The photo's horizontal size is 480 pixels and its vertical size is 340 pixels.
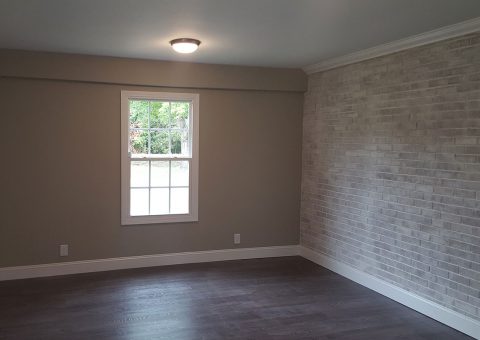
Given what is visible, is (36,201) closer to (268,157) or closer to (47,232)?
(47,232)

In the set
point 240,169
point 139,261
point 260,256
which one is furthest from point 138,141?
point 260,256

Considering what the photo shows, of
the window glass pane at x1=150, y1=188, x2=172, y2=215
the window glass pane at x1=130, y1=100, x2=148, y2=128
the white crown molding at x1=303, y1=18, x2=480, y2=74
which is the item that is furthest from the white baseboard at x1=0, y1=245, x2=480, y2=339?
the white crown molding at x1=303, y1=18, x2=480, y2=74

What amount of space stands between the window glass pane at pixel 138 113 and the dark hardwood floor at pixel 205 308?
1656mm

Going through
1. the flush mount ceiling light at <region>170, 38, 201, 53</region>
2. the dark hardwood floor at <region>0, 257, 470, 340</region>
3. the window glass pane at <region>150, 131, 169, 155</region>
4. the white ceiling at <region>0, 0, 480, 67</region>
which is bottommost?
the dark hardwood floor at <region>0, 257, 470, 340</region>

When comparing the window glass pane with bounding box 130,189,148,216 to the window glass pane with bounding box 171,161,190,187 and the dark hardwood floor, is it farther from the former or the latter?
the dark hardwood floor

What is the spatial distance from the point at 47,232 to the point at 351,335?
3.27m

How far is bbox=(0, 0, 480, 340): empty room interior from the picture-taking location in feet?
11.5

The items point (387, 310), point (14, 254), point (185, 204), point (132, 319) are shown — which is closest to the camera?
point (132, 319)

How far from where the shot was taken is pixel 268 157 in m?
5.71

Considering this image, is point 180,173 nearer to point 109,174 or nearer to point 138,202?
point 138,202

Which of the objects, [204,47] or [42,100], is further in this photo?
[42,100]

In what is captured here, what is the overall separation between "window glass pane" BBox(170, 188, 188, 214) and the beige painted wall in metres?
0.18

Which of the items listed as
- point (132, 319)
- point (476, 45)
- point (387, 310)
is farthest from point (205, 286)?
point (476, 45)

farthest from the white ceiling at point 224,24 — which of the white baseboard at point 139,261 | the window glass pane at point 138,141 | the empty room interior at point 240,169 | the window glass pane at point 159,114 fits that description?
the white baseboard at point 139,261
